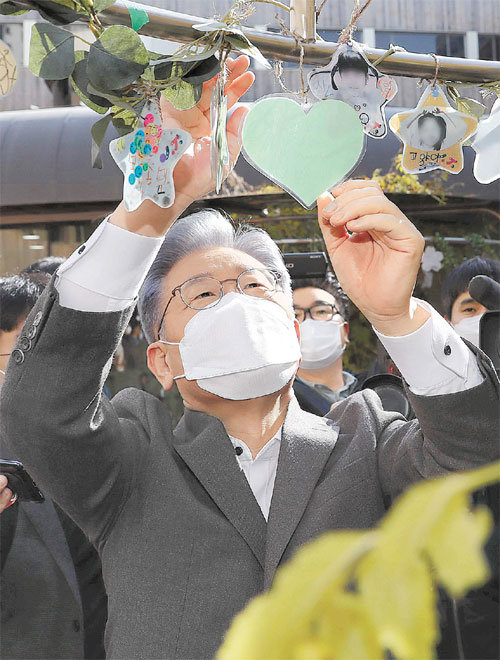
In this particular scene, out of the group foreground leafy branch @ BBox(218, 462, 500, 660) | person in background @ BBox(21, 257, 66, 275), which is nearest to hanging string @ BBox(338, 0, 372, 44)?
foreground leafy branch @ BBox(218, 462, 500, 660)

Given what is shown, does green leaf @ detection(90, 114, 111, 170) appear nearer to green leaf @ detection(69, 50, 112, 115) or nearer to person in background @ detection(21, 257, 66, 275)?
green leaf @ detection(69, 50, 112, 115)

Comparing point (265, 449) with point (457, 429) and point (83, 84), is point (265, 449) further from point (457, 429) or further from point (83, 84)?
point (83, 84)

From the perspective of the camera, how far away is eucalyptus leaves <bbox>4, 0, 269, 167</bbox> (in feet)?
2.75

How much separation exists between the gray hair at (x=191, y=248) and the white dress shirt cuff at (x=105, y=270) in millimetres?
354

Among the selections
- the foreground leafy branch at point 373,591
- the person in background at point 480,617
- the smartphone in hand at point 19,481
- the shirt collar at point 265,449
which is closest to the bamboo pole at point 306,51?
the person in background at point 480,617

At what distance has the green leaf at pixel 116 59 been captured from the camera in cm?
83

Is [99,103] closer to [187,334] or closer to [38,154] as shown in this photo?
[187,334]

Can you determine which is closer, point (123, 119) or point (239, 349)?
point (123, 119)

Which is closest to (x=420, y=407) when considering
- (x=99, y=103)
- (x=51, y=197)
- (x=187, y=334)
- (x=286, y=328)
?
(x=286, y=328)

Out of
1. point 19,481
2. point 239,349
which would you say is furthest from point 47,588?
point 239,349

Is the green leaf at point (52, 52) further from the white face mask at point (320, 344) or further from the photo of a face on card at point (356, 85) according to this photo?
the white face mask at point (320, 344)

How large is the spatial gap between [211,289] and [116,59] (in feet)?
1.99

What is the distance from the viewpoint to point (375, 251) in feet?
3.73

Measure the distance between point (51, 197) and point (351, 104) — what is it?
181 inches
